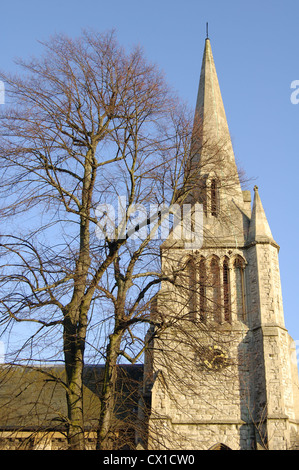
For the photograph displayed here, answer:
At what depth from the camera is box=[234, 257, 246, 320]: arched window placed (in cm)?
1998

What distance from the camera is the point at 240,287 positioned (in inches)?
808

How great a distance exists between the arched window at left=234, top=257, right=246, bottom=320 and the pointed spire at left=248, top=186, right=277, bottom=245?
0.96m

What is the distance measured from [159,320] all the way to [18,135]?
4540 millimetres

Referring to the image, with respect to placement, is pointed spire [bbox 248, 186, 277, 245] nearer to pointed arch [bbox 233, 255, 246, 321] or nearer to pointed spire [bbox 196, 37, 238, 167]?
pointed arch [bbox 233, 255, 246, 321]

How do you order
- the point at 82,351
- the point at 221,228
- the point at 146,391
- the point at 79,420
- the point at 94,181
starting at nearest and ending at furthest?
the point at 79,420 → the point at 82,351 → the point at 94,181 → the point at 146,391 → the point at 221,228

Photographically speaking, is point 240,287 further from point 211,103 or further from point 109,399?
point 109,399

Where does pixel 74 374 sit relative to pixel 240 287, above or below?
below

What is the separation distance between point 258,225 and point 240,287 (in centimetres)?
248

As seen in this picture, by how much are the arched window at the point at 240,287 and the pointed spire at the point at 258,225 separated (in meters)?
0.96

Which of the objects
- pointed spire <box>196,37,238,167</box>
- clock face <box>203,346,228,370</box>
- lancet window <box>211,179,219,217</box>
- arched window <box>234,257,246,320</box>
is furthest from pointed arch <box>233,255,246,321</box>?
clock face <box>203,346,228,370</box>

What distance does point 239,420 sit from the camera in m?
17.7

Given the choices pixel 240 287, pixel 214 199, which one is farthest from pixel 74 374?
pixel 240 287
